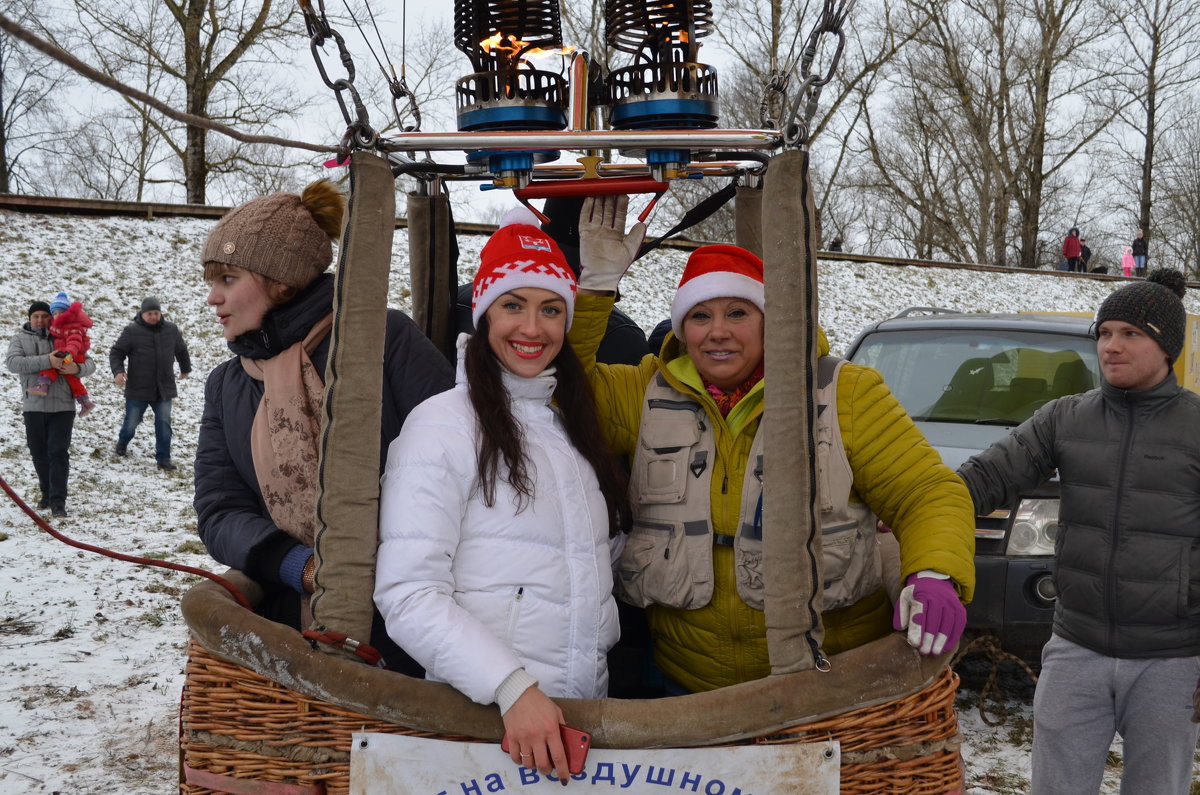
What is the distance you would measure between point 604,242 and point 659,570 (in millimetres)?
814

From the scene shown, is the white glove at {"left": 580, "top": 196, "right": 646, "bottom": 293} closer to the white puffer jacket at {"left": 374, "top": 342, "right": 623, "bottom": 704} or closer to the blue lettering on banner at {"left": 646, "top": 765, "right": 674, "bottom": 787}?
the white puffer jacket at {"left": 374, "top": 342, "right": 623, "bottom": 704}

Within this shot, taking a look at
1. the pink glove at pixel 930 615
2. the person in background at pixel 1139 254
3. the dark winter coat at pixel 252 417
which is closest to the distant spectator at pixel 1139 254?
the person in background at pixel 1139 254

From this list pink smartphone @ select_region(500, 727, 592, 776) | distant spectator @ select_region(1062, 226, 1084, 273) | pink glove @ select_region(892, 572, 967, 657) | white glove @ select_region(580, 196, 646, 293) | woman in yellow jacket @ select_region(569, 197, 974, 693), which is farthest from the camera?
distant spectator @ select_region(1062, 226, 1084, 273)

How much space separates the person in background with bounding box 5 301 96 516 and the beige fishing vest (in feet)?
25.3

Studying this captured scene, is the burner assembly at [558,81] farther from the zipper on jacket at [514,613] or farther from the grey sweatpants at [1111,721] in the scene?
the grey sweatpants at [1111,721]

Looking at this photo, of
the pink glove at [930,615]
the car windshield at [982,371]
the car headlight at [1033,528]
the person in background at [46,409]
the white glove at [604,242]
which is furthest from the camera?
the person in background at [46,409]

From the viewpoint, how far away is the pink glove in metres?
1.85

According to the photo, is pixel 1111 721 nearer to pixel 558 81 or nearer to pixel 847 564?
pixel 847 564

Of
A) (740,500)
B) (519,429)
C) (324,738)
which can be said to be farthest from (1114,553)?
(324,738)

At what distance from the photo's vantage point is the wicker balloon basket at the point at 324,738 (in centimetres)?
183

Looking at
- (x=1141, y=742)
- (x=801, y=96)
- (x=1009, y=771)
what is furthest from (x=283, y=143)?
(x=1009, y=771)

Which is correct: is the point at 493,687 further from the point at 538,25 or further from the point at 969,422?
the point at 969,422

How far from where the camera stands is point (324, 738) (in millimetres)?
1869

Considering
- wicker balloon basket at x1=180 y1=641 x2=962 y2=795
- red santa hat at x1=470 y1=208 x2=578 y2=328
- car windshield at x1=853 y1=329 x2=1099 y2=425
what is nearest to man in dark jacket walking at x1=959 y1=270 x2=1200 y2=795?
wicker balloon basket at x1=180 y1=641 x2=962 y2=795
